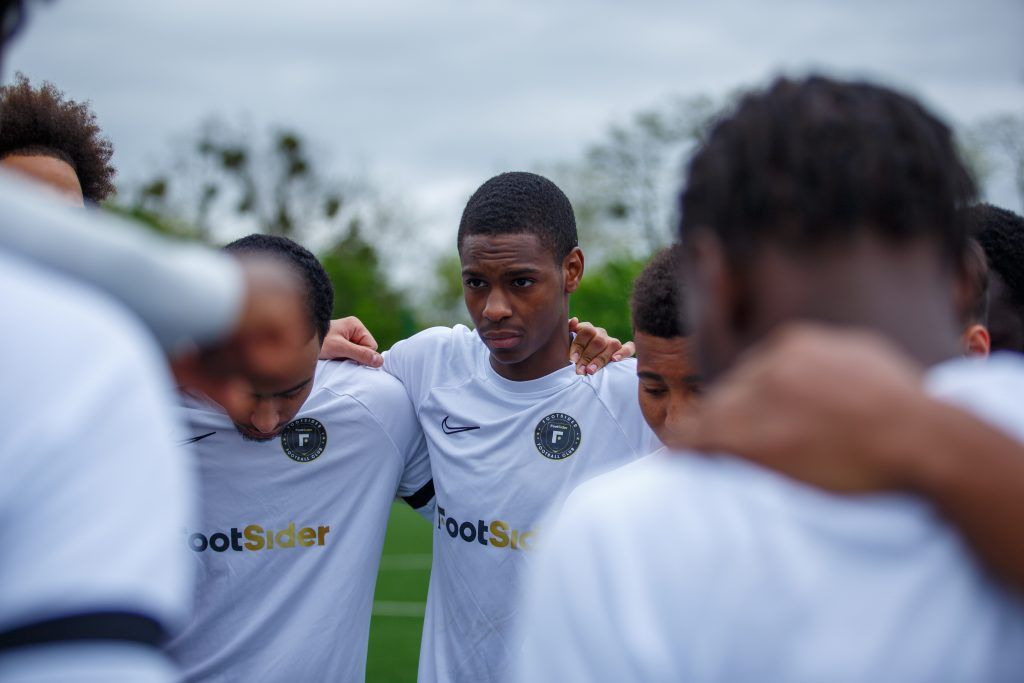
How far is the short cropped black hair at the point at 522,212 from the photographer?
3.98 metres

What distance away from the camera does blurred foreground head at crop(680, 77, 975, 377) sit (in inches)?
47.7

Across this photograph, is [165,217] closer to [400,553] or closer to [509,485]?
[400,553]

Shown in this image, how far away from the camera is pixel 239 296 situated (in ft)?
3.78

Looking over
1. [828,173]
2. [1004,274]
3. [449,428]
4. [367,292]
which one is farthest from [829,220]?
[367,292]

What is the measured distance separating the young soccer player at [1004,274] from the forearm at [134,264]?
2.54 meters

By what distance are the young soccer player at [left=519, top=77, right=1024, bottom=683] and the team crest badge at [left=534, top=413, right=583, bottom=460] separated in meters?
2.43

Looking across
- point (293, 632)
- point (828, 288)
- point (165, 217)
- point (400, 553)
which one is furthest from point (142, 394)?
point (165, 217)

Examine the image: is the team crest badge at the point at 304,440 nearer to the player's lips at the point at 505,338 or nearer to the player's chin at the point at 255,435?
the player's chin at the point at 255,435

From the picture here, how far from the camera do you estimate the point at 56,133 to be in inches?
151

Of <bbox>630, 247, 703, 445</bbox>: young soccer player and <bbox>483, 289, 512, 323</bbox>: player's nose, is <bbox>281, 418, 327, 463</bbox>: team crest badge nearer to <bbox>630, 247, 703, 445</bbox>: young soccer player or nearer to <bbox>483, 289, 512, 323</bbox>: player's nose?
<bbox>483, 289, 512, 323</bbox>: player's nose

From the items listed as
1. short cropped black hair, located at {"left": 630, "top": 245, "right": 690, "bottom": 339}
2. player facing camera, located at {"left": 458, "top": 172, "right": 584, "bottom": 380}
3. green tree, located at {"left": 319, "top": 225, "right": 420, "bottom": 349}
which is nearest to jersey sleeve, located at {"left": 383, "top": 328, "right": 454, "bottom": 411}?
player facing camera, located at {"left": 458, "top": 172, "right": 584, "bottom": 380}

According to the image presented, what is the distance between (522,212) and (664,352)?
1228 mm

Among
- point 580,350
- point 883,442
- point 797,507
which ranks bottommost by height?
point 580,350

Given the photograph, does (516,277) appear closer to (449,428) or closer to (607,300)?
(449,428)
